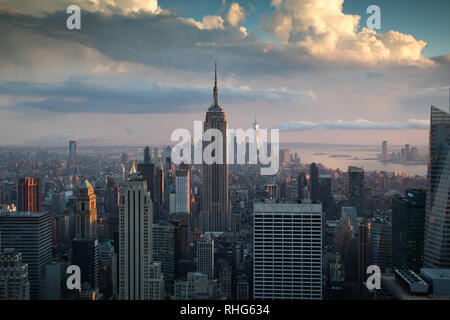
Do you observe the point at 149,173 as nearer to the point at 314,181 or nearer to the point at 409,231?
the point at 314,181

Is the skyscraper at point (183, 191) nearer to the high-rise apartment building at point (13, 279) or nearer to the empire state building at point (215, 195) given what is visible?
the empire state building at point (215, 195)

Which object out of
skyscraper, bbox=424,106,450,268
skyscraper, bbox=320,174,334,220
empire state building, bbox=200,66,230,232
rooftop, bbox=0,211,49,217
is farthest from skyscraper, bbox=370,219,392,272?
rooftop, bbox=0,211,49,217

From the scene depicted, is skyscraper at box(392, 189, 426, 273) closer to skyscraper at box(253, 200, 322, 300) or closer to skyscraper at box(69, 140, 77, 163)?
skyscraper at box(253, 200, 322, 300)

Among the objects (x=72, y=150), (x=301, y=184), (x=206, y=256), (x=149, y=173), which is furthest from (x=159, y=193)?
(x=72, y=150)

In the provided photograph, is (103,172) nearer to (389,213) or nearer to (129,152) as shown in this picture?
(129,152)
